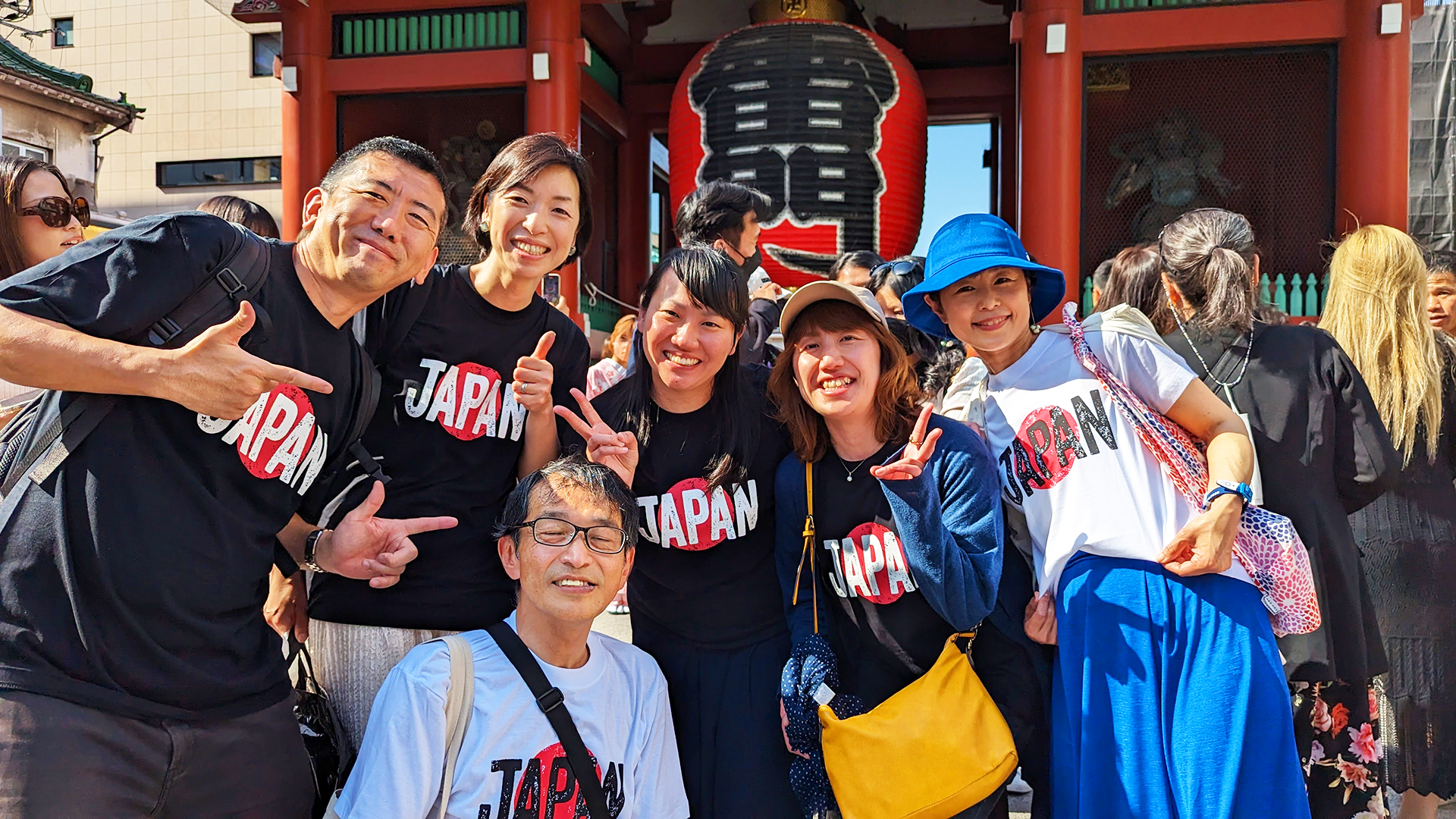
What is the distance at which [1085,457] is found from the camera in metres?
2.07

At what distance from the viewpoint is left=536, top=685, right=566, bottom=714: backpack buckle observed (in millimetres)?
1904

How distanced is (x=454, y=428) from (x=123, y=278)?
2.48 feet

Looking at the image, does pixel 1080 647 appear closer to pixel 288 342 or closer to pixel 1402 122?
pixel 288 342

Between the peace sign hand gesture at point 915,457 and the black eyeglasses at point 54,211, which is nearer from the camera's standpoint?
the peace sign hand gesture at point 915,457

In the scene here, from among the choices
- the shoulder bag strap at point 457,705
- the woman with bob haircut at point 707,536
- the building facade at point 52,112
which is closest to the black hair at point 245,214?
the woman with bob haircut at point 707,536

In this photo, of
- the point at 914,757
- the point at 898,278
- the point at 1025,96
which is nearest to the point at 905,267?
the point at 898,278

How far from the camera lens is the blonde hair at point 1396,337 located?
2.63m

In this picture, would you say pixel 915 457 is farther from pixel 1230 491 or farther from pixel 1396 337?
pixel 1396 337

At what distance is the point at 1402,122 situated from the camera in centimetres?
780

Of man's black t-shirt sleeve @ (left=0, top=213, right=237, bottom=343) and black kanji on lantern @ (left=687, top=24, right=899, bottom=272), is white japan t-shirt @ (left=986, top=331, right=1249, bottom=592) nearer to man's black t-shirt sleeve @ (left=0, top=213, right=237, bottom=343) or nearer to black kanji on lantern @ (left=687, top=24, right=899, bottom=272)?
man's black t-shirt sleeve @ (left=0, top=213, right=237, bottom=343)

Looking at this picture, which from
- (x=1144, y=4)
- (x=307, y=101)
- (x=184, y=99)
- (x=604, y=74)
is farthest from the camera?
(x=184, y=99)

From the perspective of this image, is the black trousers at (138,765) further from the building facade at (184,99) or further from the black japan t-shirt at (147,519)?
the building facade at (184,99)

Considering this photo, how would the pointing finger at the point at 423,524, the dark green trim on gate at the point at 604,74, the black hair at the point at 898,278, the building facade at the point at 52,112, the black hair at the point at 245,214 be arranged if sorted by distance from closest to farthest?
the pointing finger at the point at 423,524 < the black hair at the point at 245,214 < the black hair at the point at 898,278 < the dark green trim on gate at the point at 604,74 < the building facade at the point at 52,112

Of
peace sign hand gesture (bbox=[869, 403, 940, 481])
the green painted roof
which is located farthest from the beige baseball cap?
the green painted roof
